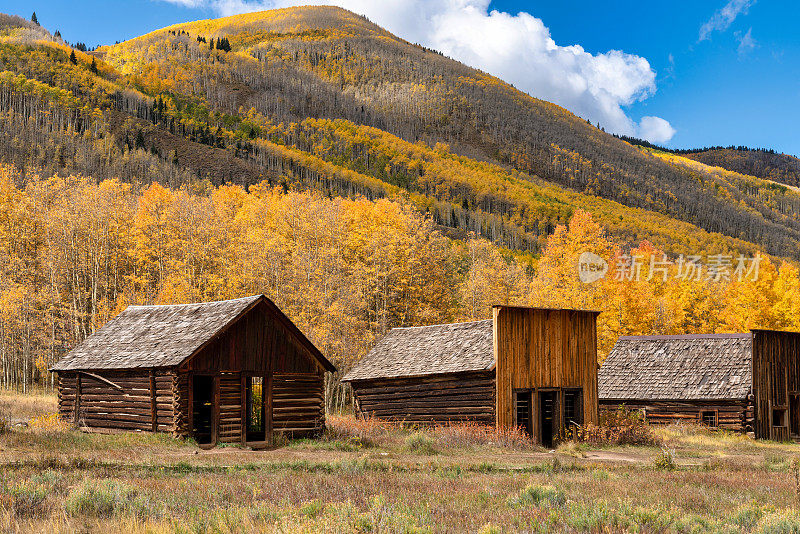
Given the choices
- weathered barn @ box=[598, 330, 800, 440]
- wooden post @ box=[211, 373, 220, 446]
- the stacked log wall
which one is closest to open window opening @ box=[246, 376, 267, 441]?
the stacked log wall

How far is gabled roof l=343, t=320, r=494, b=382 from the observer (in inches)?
1268

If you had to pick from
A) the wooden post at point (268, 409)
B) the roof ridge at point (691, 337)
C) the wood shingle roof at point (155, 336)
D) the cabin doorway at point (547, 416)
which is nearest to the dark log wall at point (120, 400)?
the wood shingle roof at point (155, 336)

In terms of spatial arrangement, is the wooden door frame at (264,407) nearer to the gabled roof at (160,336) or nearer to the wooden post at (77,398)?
the gabled roof at (160,336)

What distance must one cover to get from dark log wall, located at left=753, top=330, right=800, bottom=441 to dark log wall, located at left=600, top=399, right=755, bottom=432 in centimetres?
56

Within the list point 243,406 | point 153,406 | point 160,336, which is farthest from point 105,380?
point 243,406

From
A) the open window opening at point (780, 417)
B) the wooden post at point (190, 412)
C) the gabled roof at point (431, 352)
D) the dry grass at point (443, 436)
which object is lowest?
the open window opening at point (780, 417)

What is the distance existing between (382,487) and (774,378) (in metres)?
29.8

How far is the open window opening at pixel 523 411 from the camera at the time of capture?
3073 centimetres

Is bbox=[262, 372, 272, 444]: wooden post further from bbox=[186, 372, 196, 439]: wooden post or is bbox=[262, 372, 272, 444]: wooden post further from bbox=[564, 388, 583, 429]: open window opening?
bbox=[564, 388, 583, 429]: open window opening

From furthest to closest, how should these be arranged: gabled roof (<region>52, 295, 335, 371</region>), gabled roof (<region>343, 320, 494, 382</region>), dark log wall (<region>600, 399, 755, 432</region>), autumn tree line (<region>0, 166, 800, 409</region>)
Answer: autumn tree line (<region>0, 166, 800, 409</region>) < dark log wall (<region>600, 399, 755, 432</region>) < gabled roof (<region>343, 320, 494, 382</region>) < gabled roof (<region>52, 295, 335, 371</region>)

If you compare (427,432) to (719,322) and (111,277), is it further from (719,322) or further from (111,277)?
(719,322)

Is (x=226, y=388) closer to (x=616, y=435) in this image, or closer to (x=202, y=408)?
(x=202, y=408)

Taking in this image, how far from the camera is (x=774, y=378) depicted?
3875 cm

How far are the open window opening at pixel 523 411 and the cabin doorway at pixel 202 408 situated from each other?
11.5 metres
